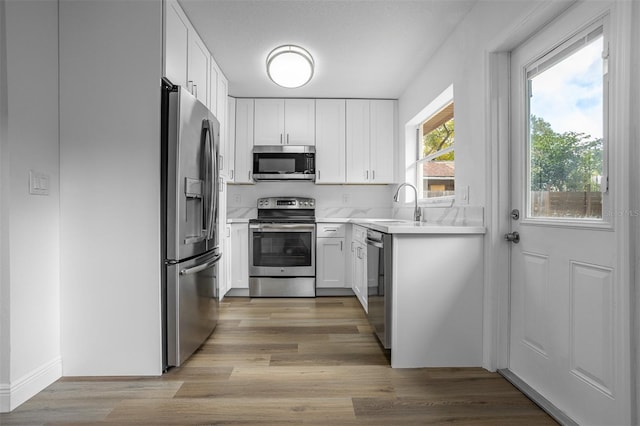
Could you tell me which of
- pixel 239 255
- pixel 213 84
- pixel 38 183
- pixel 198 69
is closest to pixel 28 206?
pixel 38 183

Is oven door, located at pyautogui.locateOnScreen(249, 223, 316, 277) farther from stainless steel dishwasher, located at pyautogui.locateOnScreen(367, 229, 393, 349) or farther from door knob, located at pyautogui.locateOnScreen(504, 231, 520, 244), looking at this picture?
door knob, located at pyautogui.locateOnScreen(504, 231, 520, 244)

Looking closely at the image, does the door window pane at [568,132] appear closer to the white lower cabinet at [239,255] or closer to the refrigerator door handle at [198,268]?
the refrigerator door handle at [198,268]

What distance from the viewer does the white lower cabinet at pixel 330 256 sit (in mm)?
4359

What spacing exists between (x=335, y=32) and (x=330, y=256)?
7.81ft

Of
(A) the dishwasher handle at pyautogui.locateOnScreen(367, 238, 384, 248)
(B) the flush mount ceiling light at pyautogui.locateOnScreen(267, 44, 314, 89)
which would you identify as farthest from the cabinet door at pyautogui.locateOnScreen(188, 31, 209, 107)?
(A) the dishwasher handle at pyautogui.locateOnScreen(367, 238, 384, 248)

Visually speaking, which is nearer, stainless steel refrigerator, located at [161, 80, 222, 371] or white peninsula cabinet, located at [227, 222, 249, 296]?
stainless steel refrigerator, located at [161, 80, 222, 371]

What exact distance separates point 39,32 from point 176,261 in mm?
1420

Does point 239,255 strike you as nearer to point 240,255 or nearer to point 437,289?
point 240,255

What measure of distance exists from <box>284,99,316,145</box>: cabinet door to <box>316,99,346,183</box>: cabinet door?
2.9 inches

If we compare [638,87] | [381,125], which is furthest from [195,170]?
[381,125]

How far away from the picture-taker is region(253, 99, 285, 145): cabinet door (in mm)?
4586

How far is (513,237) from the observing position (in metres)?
2.20

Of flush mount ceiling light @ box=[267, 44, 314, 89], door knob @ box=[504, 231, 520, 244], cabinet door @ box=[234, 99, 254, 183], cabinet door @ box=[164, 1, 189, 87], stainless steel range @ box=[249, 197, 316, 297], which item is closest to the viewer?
door knob @ box=[504, 231, 520, 244]

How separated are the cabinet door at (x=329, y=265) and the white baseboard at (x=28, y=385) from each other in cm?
265
